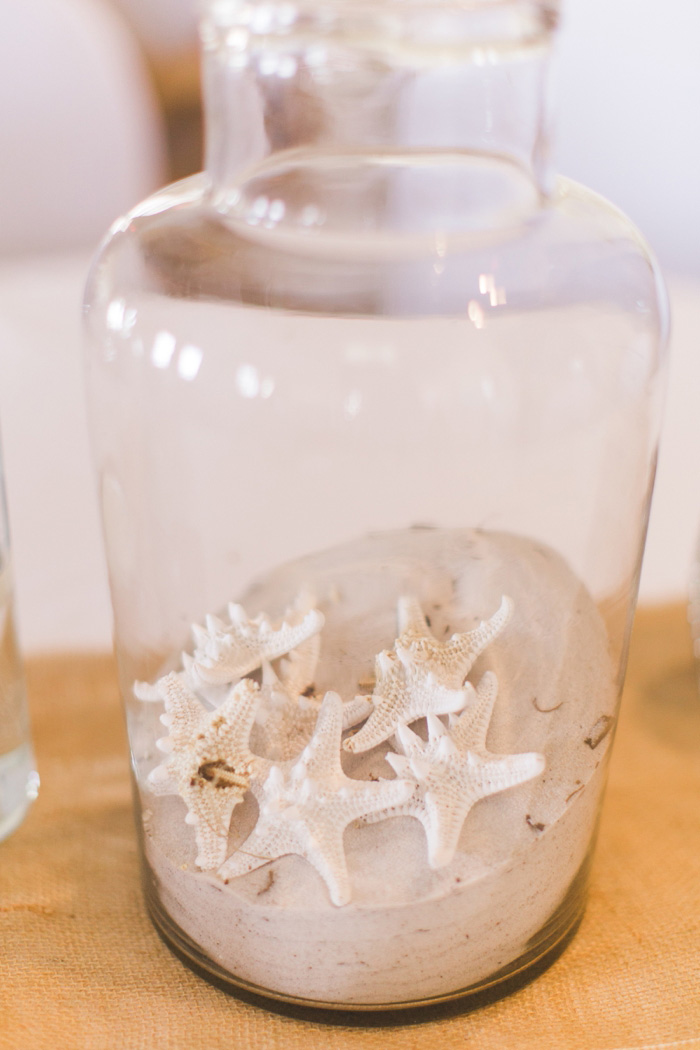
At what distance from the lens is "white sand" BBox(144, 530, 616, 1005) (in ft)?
1.20

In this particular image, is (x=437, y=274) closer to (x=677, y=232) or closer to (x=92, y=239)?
(x=677, y=232)

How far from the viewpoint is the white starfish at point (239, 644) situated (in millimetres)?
420

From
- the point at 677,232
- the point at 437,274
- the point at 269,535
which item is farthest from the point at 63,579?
the point at 677,232

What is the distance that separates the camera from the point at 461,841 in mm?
372

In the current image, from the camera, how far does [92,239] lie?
5.57 feet

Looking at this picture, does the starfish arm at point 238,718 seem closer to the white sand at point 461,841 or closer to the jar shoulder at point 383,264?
the white sand at point 461,841

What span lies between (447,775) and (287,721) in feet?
0.21

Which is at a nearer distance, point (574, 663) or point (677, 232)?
point (574, 663)

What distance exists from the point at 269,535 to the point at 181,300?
11 centimetres

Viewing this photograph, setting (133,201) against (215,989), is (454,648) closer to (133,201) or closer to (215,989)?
(215,989)

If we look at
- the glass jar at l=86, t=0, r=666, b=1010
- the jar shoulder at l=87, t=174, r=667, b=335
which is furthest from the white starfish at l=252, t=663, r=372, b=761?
the jar shoulder at l=87, t=174, r=667, b=335

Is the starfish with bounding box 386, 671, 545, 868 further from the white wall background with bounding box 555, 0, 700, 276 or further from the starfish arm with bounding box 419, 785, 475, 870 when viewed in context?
the white wall background with bounding box 555, 0, 700, 276

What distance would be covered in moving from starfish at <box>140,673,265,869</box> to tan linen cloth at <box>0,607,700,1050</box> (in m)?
0.06

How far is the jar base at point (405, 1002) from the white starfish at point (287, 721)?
79 mm
